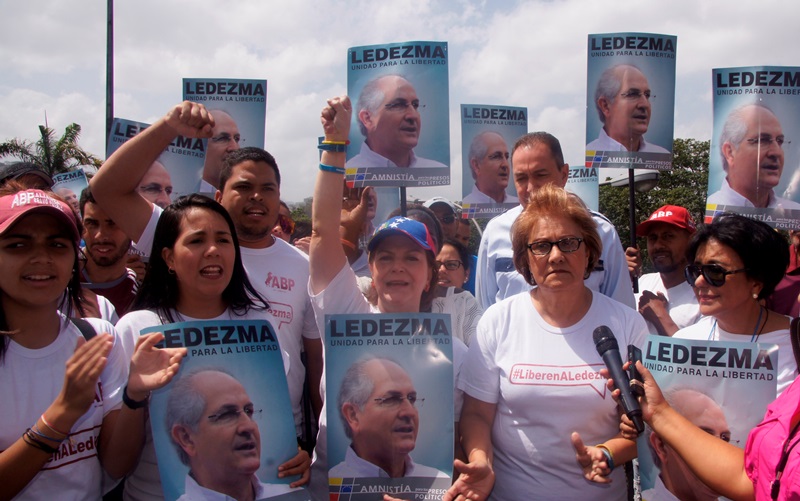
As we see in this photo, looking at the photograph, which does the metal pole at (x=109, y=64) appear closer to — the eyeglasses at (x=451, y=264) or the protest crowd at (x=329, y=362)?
the eyeglasses at (x=451, y=264)

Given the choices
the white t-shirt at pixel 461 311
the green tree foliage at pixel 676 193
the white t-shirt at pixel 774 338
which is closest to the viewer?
the white t-shirt at pixel 774 338

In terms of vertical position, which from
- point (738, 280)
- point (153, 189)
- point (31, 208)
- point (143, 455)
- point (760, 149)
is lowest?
point (143, 455)

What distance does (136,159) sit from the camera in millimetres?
2938

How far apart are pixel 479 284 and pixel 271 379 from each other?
2.11 metres

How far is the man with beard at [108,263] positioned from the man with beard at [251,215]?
99 cm

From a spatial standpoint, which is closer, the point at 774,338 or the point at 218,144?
the point at 774,338

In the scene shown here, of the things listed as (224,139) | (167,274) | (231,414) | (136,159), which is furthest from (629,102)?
(231,414)

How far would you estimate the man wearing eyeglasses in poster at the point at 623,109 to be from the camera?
5801 millimetres

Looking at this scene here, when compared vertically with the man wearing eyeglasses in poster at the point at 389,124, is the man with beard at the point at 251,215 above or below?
below

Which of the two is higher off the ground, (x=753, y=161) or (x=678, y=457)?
(x=753, y=161)

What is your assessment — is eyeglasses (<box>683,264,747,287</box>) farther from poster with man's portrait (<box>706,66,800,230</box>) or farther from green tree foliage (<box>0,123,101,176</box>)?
green tree foliage (<box>0,123,101,176</box>)

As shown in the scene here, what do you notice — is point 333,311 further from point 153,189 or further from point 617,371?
point 153,189

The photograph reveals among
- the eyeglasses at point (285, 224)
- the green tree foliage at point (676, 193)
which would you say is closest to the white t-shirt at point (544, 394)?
the eyeglasses at point (285, 224)

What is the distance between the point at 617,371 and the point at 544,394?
36cm
